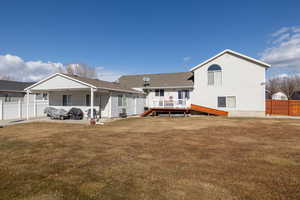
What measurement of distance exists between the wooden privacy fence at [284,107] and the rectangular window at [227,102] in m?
5.75

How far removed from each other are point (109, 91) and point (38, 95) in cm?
1096

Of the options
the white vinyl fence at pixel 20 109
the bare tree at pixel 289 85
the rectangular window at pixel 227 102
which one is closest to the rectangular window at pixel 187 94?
the rectangular window at pixel 227 102

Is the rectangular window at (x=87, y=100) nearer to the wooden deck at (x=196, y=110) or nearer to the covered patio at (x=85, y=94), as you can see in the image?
the covered patio at (x=85, y=94)

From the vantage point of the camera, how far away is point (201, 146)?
6.74 meters

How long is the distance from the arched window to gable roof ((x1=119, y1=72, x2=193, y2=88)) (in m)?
2.25

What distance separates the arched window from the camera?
1947 cm

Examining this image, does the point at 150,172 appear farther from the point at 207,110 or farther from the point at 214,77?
the point at 214,77

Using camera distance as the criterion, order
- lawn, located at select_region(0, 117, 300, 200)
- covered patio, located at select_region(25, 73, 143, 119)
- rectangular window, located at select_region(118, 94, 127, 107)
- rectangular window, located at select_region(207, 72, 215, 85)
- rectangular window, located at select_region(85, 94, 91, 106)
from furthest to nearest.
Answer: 1. rectangular window, located at select_region(207, 72, 215, 85)
2. rectangular window, located at select_region(118, 94, 127, 107)
3. rectangular window, located at select_region(85, 94, 91, 106)
4. covered patio, located at select_region(25, 73, 143, 119)
5. lawn, located at select_region(0, 117, 300, 200)

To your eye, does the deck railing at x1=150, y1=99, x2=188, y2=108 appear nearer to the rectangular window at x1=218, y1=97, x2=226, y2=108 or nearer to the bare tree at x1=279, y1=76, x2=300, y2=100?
the rectangular window at x1=218, y1=97, x2=226, y2=108

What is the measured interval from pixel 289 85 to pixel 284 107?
1696 inches

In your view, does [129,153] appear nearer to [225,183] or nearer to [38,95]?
[225,183]

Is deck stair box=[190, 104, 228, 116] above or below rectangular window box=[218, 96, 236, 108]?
below

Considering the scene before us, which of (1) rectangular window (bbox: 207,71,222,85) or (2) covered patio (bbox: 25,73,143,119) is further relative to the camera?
(1) rectangular window (bbox: 207,71,222,85)

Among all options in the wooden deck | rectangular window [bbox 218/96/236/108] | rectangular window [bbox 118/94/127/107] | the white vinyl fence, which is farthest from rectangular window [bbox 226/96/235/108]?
the white vinyl fence
